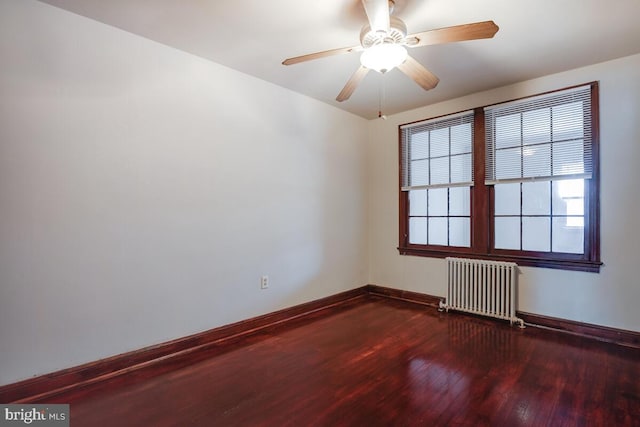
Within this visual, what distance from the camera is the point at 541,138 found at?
3227 millimetres

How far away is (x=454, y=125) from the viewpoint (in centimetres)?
385

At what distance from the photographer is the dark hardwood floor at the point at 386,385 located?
178 centimetres

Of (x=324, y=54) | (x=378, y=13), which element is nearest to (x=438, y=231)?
(x=324, y=54)

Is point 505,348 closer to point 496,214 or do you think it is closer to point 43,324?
point 496,214

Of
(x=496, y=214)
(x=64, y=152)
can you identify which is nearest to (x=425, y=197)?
(x=496, y=214)

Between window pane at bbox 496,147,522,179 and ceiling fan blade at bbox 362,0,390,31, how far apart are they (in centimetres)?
234

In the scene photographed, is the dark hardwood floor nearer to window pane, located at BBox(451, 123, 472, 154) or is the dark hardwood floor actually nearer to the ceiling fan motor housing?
window pane, located at BBox(451, 123, 472, 154)

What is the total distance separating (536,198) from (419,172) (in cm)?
134

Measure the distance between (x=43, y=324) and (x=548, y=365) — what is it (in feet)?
11.6

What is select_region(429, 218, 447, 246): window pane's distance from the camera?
3959mm

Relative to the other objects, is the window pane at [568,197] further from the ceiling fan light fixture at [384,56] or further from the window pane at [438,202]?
the ceiling fan light fixture at [384,56]

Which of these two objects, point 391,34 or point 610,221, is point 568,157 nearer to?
point 610,221

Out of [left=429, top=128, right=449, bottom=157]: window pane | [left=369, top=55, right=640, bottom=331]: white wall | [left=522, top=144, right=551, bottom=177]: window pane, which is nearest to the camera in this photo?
[left=369, top=55, right=640, bottom=331]: white wall

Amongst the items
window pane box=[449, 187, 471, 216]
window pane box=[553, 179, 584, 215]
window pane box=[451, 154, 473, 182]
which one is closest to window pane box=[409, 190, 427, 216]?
window pane box=[449, 187, 471, 216]
